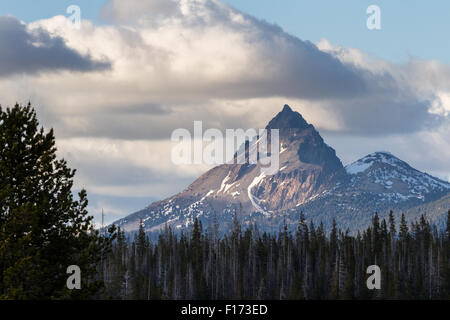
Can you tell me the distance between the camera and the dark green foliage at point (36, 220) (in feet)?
183

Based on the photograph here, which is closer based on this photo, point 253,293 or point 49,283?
point 49,283

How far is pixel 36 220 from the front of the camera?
5603cm

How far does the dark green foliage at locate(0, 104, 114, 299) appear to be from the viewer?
55.8 meters
